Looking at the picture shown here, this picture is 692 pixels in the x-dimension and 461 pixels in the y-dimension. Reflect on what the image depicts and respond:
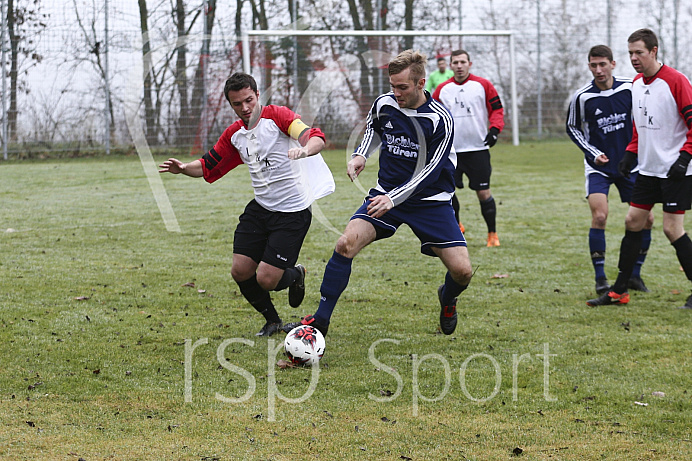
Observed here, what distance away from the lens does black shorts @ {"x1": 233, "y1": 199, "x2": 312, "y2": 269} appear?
5.48 metres

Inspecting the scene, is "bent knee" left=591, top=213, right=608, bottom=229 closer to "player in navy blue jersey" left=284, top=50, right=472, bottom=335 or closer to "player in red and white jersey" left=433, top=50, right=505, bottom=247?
"player in red and white jersey" left=433, top=50, right=505, bottom=247

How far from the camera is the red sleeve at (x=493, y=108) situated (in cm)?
933

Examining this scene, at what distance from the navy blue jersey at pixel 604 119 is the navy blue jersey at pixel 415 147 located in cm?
253

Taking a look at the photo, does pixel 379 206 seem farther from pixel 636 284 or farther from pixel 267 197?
pixel 636 284

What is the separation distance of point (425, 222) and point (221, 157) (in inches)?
63.7

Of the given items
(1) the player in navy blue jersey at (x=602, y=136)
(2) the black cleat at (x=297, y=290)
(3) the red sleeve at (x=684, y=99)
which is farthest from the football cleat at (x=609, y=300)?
(2) the black cleat at (x=297, y=290)

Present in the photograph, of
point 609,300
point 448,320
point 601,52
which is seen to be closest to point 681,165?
point 609,300

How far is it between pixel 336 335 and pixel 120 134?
13.2 m

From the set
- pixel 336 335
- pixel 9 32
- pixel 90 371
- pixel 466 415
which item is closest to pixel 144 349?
pixel 90 371

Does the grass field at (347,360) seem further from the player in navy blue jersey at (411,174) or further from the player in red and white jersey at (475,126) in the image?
the player in navy blue jersey at (411,174)

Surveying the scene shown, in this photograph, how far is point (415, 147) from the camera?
201 inches

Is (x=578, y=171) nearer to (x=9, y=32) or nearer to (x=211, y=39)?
(x=211, y=39)

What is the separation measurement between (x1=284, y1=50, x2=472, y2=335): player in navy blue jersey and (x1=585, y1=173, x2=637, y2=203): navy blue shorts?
238 centimetres

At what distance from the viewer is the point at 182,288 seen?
6.78 metres
